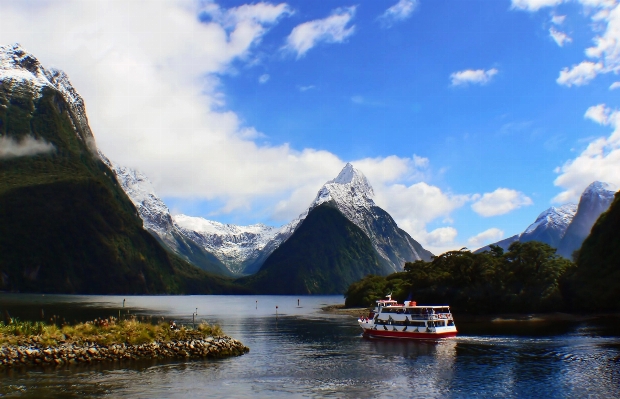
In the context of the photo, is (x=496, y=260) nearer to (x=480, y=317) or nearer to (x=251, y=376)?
(x=480, y=317)

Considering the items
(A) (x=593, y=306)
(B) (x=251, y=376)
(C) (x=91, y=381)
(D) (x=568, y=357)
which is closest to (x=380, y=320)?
(D) (x=568, y=357)

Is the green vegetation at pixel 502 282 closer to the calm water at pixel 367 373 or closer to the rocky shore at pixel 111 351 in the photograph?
the calm water at pixel 367 373

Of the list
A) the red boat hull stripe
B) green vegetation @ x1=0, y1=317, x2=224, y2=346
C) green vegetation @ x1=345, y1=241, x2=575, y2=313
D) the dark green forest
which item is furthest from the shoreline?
green vegetation @ x1=0, y1=317, x2=224, y2=346

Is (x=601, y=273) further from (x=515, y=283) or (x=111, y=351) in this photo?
(x=111, y=351)

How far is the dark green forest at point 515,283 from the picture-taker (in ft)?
499

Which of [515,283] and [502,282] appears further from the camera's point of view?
[515,283]

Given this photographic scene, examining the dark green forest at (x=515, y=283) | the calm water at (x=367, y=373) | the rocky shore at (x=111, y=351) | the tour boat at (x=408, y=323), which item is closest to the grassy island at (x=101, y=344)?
the rocky shore at (x=111, y=351)

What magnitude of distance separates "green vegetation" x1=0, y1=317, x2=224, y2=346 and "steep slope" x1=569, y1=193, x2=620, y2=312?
393ft

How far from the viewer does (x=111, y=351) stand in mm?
70312

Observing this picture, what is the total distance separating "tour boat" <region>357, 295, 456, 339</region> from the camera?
10250cm

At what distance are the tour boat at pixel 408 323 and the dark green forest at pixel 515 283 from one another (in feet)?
156

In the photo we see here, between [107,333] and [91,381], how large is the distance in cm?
1825

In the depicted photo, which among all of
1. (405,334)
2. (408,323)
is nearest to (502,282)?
(408,323)

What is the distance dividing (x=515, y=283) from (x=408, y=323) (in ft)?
215
